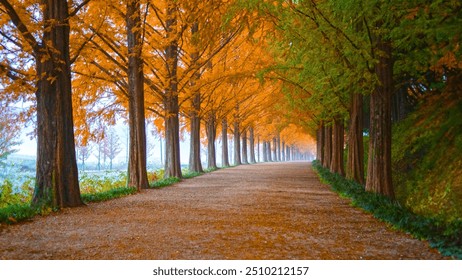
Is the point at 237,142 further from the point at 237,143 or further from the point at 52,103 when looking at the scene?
the point at 52,103

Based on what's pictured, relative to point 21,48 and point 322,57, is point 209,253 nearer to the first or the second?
point 322,57

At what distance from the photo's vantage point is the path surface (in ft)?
15.2

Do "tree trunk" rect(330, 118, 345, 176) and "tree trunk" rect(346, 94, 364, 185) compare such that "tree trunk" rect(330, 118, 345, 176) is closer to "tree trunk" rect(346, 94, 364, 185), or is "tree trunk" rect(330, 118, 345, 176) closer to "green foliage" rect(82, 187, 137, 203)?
"tree trunk" rect(346, 94, 364, 185)

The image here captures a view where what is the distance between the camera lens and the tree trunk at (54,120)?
8.26 m

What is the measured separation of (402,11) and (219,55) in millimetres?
15380

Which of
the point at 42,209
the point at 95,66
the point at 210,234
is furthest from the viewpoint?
the point at 95,66

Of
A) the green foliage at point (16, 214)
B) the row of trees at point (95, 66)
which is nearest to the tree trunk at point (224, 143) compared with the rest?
the row of trees at point (95, 66)

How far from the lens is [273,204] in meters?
9.03

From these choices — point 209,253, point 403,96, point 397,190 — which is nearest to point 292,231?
point 209,253

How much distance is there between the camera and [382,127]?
30.4 feet

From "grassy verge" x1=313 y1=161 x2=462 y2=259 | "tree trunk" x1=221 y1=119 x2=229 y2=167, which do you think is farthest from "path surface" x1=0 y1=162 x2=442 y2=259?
"tree trunk" x1=221 y1=119 x2=229 y2=167

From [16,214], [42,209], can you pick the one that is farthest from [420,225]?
[42,209]

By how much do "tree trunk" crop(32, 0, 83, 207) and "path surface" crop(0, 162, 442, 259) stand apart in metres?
0.62

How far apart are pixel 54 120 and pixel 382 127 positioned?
7.31 meters
